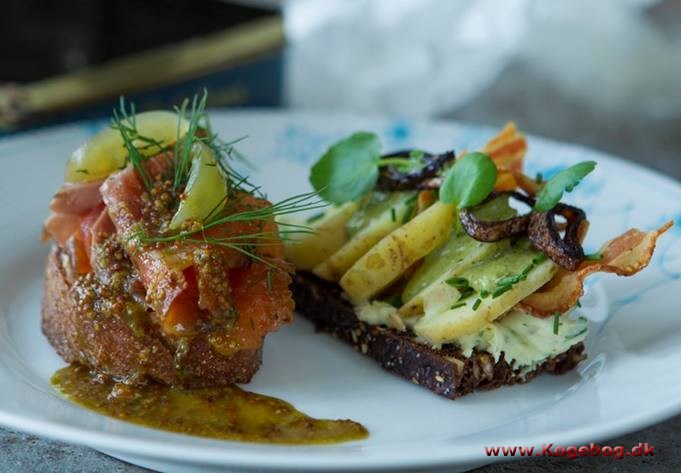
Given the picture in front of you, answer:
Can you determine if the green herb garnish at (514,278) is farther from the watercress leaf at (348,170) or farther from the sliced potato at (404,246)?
the watercress leaf at (348,170)

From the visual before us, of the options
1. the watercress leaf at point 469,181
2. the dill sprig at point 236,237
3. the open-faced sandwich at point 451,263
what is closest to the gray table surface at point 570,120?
the open-faced sandwich at point 451,263

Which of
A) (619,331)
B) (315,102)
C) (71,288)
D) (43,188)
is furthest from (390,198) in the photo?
(315,102)

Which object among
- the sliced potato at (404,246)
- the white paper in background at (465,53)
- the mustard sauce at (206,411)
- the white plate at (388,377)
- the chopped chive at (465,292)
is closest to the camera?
the white plate at (388,377)

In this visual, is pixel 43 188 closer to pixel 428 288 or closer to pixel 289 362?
pixel 289 362

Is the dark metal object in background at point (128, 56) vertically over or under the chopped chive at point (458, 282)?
under

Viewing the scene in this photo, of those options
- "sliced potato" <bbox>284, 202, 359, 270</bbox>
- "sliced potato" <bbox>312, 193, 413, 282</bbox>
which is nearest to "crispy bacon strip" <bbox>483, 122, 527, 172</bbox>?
"sliced potato" <bbox>312, 193, 413, 282</bbox>
